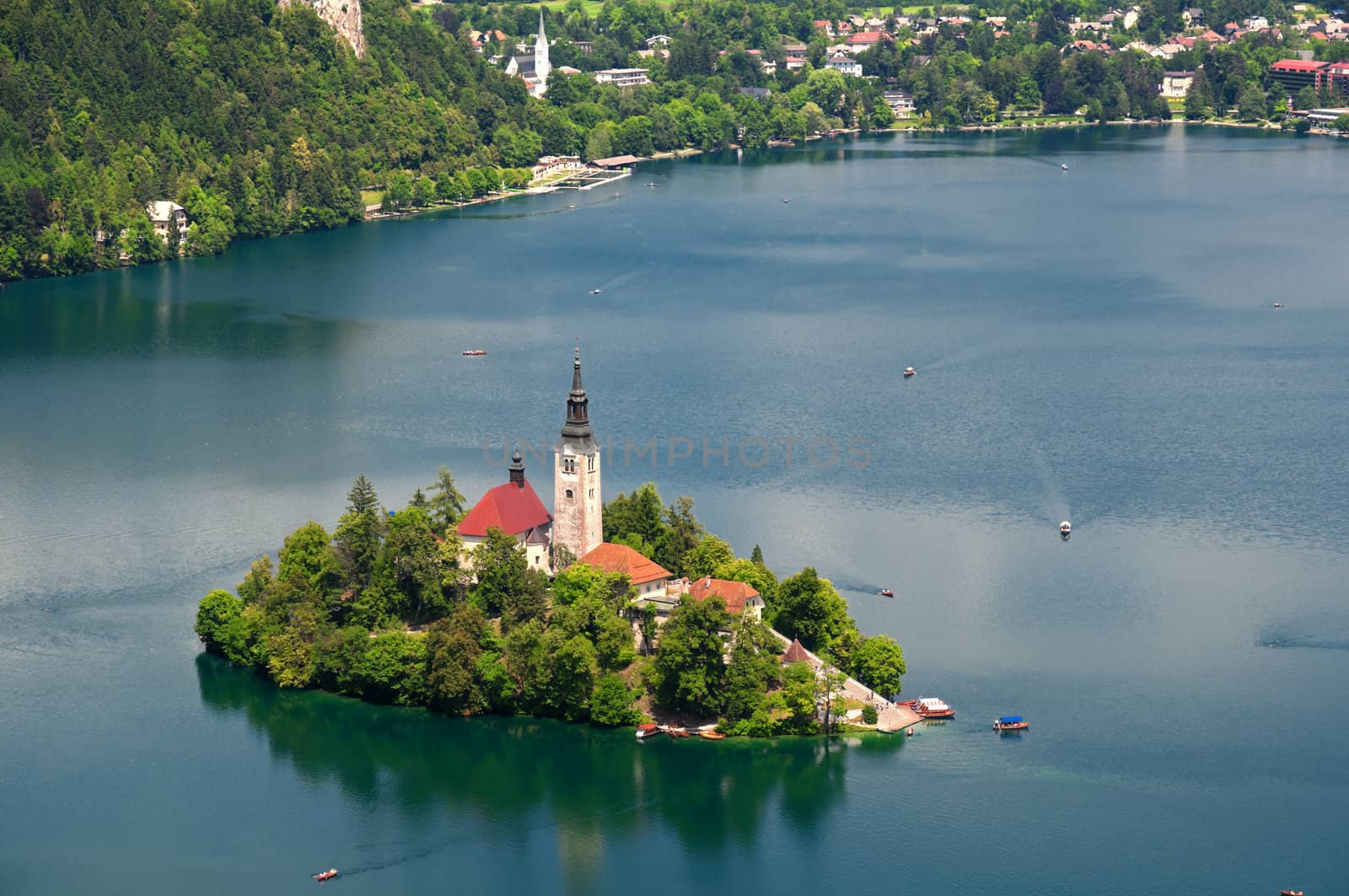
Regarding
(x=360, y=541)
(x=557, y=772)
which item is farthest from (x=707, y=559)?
(x=360, y=541)

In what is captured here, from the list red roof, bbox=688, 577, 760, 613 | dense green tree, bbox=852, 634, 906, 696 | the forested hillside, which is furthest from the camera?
the forested hillside

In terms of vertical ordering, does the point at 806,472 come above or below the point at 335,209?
below

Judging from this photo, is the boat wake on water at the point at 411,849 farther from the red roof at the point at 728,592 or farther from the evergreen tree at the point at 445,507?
the evergreen tree at the point at 445,507

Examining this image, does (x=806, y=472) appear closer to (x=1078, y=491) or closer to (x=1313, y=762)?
(x=1078, y=491)

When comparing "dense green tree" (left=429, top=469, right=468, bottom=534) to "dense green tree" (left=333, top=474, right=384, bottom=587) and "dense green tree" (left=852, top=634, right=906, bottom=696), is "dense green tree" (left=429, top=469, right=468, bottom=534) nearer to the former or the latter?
"dense green tree" (left=333, top=474, right=384, bottom=587)

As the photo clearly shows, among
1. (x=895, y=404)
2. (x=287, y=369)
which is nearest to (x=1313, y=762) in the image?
(x=895, y=404)

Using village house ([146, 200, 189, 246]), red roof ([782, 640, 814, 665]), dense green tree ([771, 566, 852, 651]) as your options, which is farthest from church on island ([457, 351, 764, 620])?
village house ([146, 200, 189, 246])
